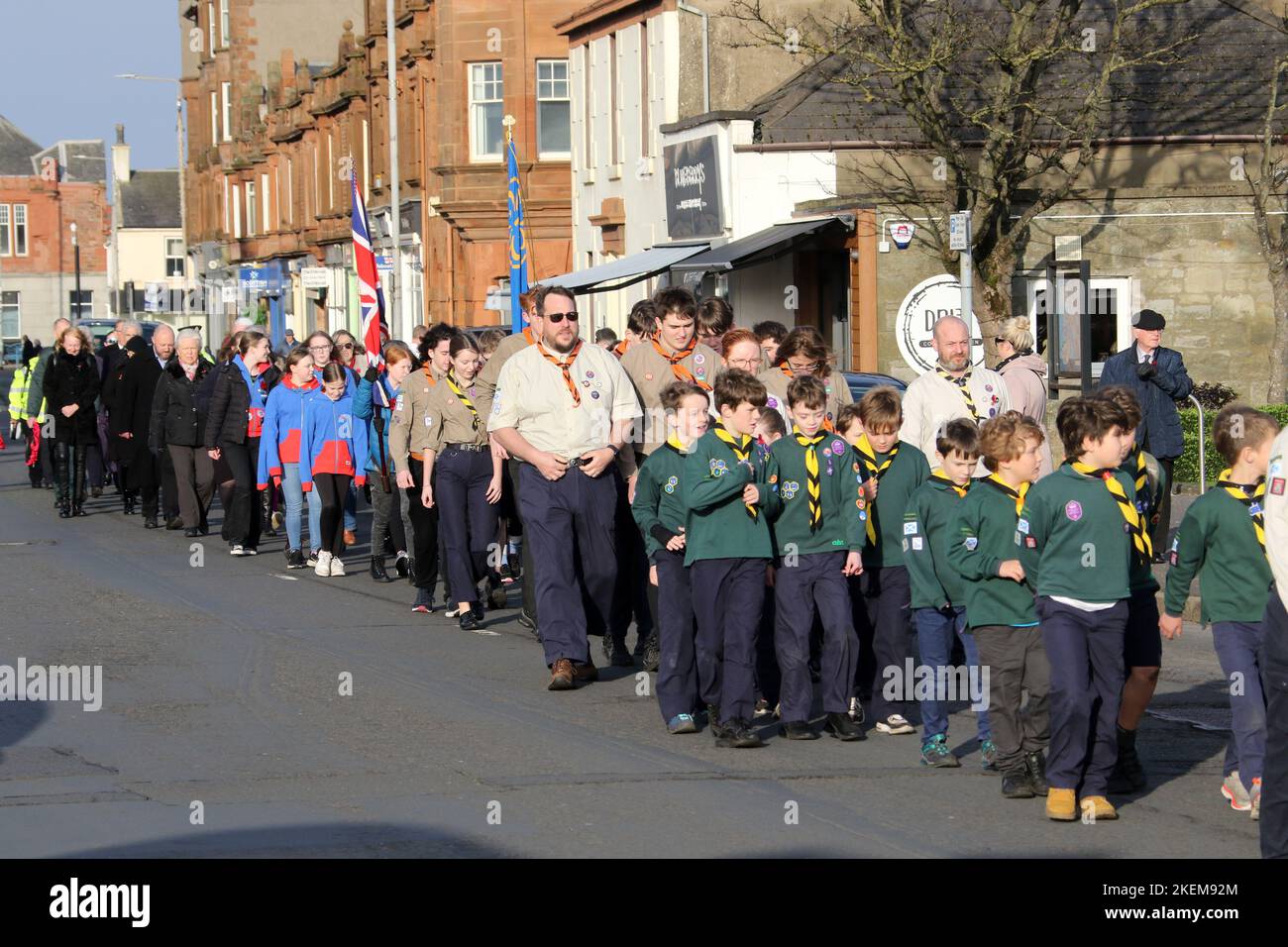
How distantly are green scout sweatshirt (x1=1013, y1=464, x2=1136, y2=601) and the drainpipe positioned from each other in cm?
2358

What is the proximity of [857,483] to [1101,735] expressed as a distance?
6.82 ft

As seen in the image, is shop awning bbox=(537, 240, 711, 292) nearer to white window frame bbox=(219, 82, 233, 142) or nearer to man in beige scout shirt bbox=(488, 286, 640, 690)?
man in beige scout shirt bbox=(488, 286, 640, 690)

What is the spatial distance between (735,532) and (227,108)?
7605 cm

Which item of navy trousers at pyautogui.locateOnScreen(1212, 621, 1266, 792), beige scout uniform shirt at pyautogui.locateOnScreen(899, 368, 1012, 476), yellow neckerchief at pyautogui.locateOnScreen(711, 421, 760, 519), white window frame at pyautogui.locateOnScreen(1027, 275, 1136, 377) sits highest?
white window frame at pyautogui.locateOnScreen(1027, 275, 1136, 377)

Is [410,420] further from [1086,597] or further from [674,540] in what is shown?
[1086,597]

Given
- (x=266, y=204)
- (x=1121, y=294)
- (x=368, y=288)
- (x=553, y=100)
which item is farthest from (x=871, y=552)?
(x=266, y=204)

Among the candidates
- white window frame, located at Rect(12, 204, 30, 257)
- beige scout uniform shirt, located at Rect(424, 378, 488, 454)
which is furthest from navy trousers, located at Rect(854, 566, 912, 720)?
white window frame, located at Rect(12, 204, 30, 257)

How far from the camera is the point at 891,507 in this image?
9898 mm

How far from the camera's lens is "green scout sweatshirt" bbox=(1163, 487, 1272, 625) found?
320 inches

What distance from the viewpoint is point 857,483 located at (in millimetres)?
9531

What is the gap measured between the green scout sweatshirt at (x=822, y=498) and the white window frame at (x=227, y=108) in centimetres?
7455

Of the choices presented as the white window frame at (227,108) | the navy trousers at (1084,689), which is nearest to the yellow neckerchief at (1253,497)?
the navy trousers at (1084,689)
